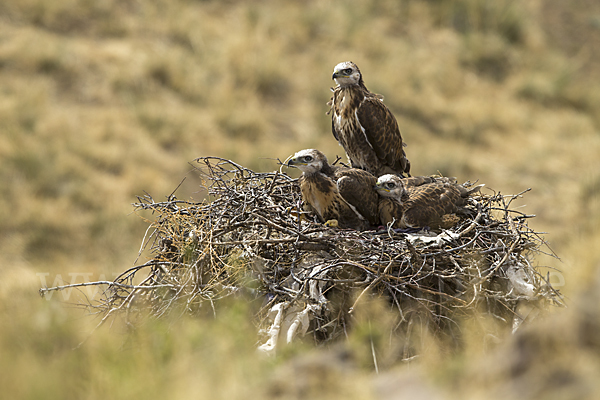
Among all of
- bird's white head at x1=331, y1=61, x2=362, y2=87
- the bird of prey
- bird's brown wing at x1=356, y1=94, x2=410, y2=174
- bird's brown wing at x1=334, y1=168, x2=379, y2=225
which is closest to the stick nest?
the bird of prey

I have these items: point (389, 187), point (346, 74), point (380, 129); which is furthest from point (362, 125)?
point (389, 187)

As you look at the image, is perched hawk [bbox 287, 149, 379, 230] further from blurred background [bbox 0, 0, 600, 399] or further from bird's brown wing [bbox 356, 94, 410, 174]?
blurred background [bbox 0, 0, 600, 399]

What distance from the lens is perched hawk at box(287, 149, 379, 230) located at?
5230 mm

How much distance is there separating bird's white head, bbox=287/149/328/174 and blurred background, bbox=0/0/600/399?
241 cm

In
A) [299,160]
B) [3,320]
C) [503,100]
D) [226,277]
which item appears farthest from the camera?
[503,100]

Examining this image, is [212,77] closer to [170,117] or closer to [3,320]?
[170,117]

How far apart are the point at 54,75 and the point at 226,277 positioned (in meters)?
14.6

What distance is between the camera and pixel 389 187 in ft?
17.4

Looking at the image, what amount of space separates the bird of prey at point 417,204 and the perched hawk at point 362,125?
0.75 meters

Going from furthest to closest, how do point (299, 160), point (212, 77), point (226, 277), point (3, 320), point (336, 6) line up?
point (336, 6) < point (212, 77) < point (299, 160) < point (226, 277) < point (3, 320)

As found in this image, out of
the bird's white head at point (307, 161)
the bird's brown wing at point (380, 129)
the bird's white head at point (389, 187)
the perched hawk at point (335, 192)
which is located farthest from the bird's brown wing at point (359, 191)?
the bird's brown wing at point (380, 129)

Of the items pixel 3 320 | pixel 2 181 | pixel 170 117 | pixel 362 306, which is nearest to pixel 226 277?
pixel 362 306

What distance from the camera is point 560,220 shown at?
1597 centimetres

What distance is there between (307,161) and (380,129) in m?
1.21
